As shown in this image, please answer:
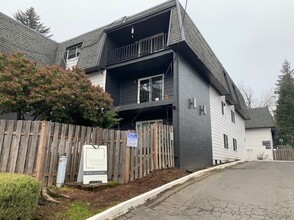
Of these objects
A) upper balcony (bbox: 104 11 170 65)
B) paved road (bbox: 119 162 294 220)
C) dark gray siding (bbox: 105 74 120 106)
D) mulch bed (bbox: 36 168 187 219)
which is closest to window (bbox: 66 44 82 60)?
upper balcony (bbox: 104 11 170 65)

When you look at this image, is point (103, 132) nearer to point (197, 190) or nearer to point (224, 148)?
point (197, 190)

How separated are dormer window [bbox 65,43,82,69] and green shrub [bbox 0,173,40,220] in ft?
44.8

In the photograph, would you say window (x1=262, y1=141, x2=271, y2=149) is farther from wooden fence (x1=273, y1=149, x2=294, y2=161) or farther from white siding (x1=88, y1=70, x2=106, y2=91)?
white siding (x1=88, y1=70, x2=106, y2=91)

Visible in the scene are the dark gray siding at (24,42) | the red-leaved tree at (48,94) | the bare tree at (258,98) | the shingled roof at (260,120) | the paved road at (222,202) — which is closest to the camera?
the paved road at (222,202)

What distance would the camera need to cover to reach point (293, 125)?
3766 cm

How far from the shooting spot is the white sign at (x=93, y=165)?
7.06m

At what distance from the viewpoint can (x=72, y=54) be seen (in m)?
17.4

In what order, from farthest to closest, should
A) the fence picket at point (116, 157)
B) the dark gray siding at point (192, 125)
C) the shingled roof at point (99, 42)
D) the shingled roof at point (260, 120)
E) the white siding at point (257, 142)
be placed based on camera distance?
the shingled roof at point (260, 120), the white siding at point (257, 142), the shingled roof at point (99, 42), the dark gray siding at point (192, 125), the fence picket at point (116, 157)

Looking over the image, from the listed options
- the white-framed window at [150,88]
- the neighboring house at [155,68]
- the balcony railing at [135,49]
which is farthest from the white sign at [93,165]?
the balcony railing at [135,49]

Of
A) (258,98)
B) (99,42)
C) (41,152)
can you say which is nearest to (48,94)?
(41,152)

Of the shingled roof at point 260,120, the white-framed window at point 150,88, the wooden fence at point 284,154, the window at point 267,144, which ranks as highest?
the shingled roof at point 260,120

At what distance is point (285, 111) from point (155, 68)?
3298 centimetres

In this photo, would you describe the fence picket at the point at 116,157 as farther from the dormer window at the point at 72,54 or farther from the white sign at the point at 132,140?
the dormer window at the point at 72,54

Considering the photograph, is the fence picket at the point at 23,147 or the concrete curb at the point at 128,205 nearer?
the concrete curb at the point at 128,205
